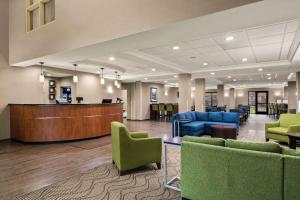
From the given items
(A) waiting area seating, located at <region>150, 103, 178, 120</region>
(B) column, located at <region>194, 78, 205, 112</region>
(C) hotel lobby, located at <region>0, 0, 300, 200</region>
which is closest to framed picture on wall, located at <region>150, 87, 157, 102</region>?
(A) waiting area seating, located at <region>150, 103, 178, 120</region>

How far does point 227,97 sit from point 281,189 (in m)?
19.4

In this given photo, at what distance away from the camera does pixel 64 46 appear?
4.82m

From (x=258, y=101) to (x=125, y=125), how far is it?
18617mm

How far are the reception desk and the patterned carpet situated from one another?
2.96 m

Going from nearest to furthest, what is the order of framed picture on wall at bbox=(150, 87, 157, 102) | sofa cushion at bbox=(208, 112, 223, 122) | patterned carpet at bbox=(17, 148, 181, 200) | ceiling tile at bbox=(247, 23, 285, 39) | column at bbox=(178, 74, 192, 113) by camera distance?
patterned carpet at bbox=(17, 148, 181, 200) < ceiling tile at bbox=(247, 23, 285, 39) < sofa cushion at bbox=(208, 112, 223, 122) < column at bbox=(178, 74, 192, 113) < framed picture on wall at bbox=(150, 87, 157, 102)

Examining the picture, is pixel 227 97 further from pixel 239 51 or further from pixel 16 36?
pixel 16 36

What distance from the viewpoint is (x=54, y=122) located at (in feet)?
19.6

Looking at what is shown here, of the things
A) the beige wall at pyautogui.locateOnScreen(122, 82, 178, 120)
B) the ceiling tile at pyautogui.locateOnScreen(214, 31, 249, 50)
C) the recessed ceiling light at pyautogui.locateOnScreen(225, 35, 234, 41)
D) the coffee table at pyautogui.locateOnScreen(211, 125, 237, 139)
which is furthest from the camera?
the beige wall at pyautogui.locateOnScreen(122, 82, 178, 120)

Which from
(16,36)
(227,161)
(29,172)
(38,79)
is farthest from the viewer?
(38,79)

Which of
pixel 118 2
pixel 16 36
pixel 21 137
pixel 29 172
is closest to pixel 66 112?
pixel 21 137

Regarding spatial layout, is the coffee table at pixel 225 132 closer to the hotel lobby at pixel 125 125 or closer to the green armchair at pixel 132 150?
the hotel lobby at pixel 125 125

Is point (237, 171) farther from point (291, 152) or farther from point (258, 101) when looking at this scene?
point (258, 101)

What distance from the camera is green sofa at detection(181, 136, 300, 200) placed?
178 cm

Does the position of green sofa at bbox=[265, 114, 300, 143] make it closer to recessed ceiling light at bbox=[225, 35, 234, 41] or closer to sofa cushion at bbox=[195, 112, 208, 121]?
sofa cushion at bbox=[195, 112, 208, 121]
